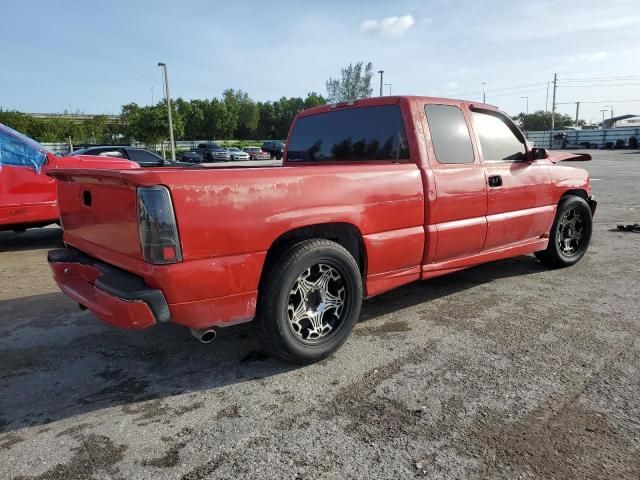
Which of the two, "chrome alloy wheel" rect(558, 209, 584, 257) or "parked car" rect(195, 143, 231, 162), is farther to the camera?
"parked car" rect(195, 143, 231, 162)

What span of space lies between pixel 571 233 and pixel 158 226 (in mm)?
4761

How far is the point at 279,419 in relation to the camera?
2.56 metres

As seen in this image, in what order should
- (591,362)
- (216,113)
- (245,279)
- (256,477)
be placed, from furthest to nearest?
(216,113)
(591,362)
(245,279)
(256,477)

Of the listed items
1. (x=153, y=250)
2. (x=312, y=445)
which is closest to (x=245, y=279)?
(x=153, y=250)

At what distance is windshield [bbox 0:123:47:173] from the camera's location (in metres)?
6.38

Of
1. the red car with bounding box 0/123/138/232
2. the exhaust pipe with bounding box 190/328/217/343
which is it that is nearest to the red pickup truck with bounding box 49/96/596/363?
the exhaust pipe with bounding box 190/328/217/343

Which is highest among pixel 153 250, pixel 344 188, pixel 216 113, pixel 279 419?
pixel 216 113

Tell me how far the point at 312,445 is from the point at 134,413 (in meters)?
1.04

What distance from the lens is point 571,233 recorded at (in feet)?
18.0

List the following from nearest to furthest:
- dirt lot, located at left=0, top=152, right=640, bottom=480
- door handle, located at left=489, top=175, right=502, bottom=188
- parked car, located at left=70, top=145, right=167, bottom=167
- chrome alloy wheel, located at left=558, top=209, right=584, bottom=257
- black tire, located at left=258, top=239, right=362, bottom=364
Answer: dirt lot, located at left=0, top=152, right=640, bottom=480 < black tire, located at left=258, top=239, right=362, bottom=364 < door handle, located at left=489, top=175, right=502, bottom=188 < chrome alloy wheel, located at left=558, top=209, right=584, bottom=257 < parked car, located at left=70, top=145, right=167, bottom=167

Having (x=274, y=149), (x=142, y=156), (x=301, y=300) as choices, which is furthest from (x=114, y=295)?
(x=274, y=149)

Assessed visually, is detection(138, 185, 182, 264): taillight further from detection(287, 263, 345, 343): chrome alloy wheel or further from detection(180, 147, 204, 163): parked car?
detection(180, 147, 204, 163): parked car

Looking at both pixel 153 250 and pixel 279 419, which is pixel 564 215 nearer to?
pixel 279 419

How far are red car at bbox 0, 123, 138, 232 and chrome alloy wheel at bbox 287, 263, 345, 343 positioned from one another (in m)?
4.78
